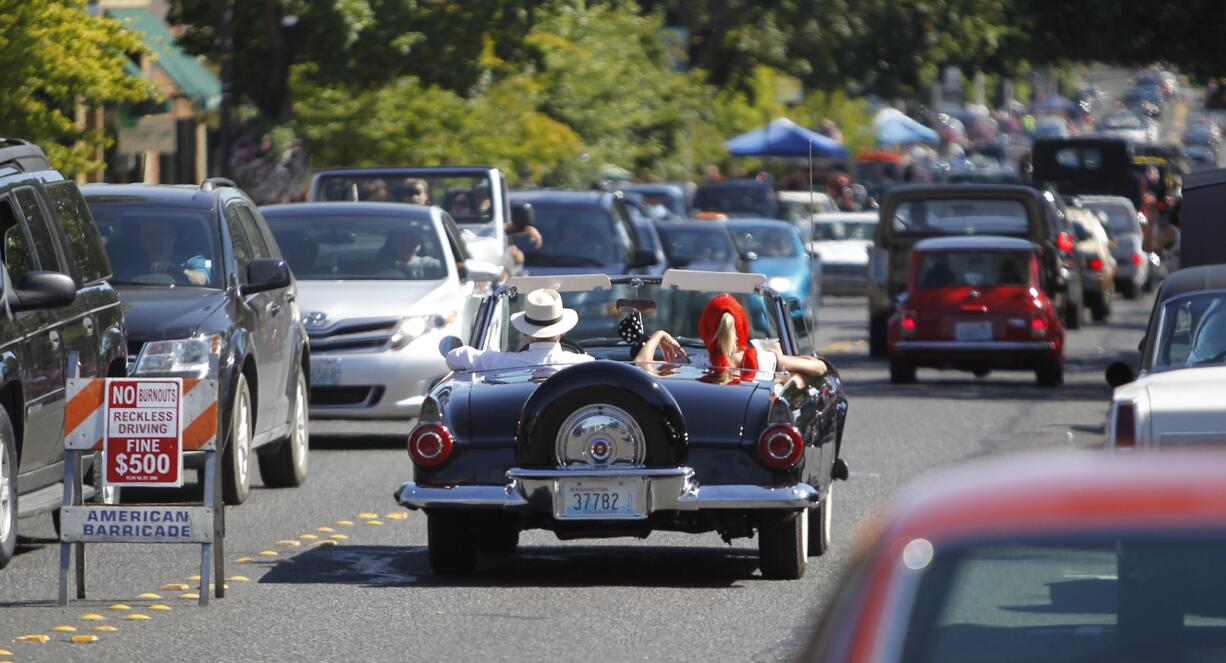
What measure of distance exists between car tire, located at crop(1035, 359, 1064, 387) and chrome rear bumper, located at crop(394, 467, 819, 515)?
1359cm

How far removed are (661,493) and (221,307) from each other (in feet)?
13.5

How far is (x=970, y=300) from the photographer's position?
918 inches

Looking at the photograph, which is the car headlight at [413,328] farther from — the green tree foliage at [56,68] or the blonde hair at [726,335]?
the blonde hair at [726,335]

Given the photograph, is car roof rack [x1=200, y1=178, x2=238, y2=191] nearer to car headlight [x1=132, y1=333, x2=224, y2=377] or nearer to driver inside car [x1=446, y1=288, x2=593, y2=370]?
car headlight [x1=132, y1=333, x2=224, y2=377]

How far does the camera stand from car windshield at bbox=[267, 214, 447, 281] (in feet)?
57.8

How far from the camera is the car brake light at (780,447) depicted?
1010 cm

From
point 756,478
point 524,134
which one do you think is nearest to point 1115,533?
point 756,478

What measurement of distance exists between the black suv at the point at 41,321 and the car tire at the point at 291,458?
238cm

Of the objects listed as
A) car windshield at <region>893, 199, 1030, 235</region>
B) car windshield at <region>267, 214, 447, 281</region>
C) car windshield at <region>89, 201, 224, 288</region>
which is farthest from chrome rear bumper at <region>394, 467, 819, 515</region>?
car windshield at <region>893, 199, 1030, 235</region>

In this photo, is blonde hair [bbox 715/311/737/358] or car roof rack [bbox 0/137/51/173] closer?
blonde hair [bbox 715/311/737/358]

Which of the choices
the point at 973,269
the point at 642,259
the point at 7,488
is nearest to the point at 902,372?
the point at 973,269

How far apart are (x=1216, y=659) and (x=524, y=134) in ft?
128

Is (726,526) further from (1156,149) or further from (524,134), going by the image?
(1156,149)

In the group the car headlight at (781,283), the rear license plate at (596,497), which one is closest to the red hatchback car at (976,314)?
the car headlight at (781,283)
